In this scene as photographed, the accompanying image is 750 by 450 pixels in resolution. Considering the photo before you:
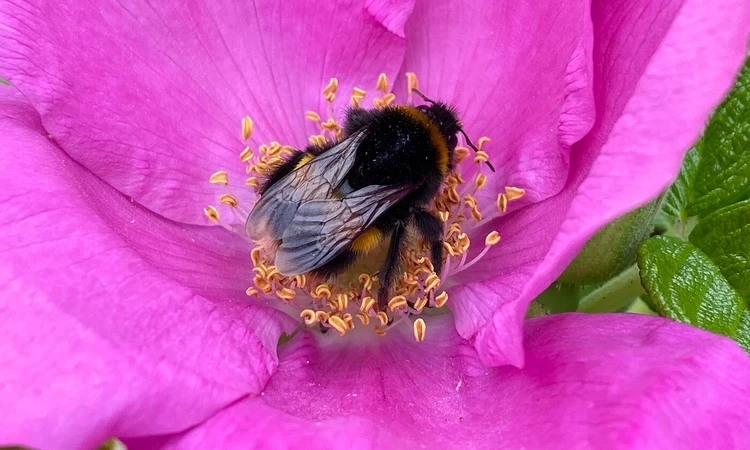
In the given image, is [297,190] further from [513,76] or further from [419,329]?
[513,76]

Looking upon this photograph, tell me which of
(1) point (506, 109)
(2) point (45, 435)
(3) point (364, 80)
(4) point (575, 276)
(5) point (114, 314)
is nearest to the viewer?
(2) point (45, 435)

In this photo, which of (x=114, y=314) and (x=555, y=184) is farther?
(x=555, y=184)

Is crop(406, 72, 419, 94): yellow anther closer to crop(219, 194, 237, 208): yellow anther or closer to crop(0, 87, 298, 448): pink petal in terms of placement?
crop(219, 194, 237, 208): yellow anther

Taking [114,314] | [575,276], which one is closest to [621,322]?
[575,276]

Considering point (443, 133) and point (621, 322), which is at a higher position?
point (443, 133)

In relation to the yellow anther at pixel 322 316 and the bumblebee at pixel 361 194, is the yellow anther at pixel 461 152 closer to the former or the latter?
the bumblebee at pixel 361 194

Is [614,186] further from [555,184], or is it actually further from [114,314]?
[114,314]

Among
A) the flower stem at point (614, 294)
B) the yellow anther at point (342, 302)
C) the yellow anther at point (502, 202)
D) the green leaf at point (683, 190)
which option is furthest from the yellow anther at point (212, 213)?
the green leaf at point (683, 190)
